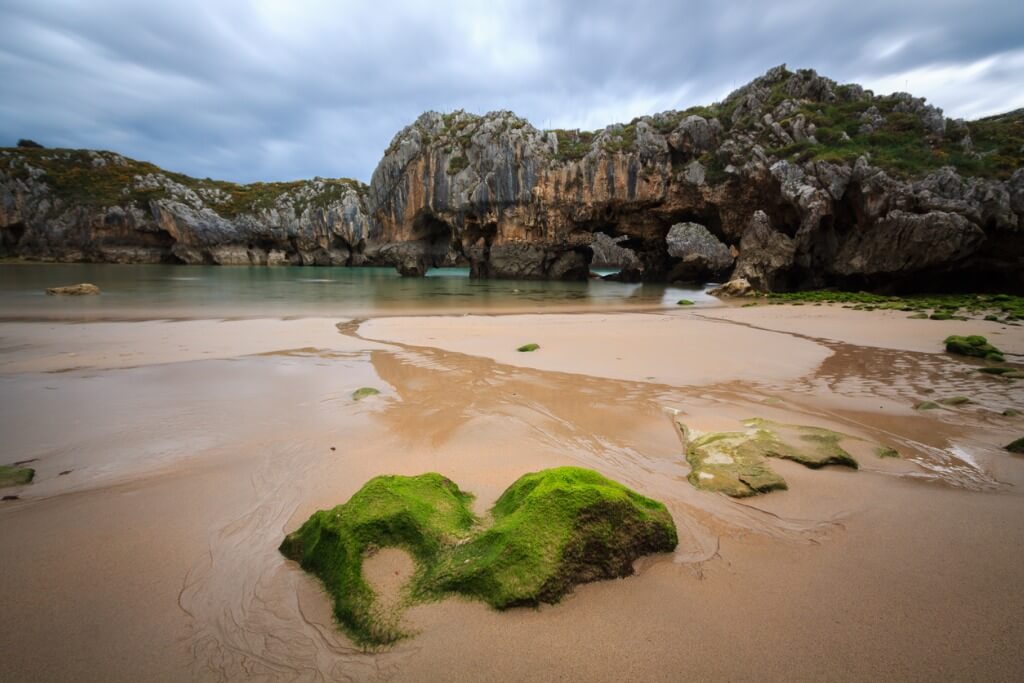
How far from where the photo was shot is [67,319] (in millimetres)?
14352

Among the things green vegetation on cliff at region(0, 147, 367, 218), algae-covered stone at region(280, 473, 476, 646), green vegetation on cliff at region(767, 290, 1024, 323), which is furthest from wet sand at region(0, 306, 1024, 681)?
green vegetation on cliff at region(0, 147, 367, 218)

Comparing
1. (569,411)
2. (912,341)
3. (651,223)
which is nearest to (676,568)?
(569,411)

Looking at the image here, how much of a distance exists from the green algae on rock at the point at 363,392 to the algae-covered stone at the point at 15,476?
3262 millimetres

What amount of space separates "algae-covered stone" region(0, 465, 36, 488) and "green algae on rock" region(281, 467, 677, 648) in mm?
2946

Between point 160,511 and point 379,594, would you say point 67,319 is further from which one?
point 379,594

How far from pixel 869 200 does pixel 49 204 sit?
9767 centimetres

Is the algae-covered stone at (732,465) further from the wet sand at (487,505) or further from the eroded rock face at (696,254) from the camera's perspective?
the eroded rock face at (696,254)

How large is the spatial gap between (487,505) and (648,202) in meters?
42.5

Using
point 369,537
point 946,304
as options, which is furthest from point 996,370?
point 946,304

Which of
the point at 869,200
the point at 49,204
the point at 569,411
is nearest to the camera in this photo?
the point at 569,411

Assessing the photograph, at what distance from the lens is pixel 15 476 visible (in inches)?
149

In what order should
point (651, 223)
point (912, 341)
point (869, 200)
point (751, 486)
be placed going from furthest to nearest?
point (651, 223) → point (869, 200) → point (912, 341) → point (751, 486)

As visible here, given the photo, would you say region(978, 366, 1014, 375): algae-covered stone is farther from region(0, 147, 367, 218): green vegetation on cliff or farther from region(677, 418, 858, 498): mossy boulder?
region(0, 147, 367, 218): green vegetation on cliff

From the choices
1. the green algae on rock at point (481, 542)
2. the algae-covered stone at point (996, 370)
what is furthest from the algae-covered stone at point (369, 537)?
the algae-covered stone at point (996, 370)
